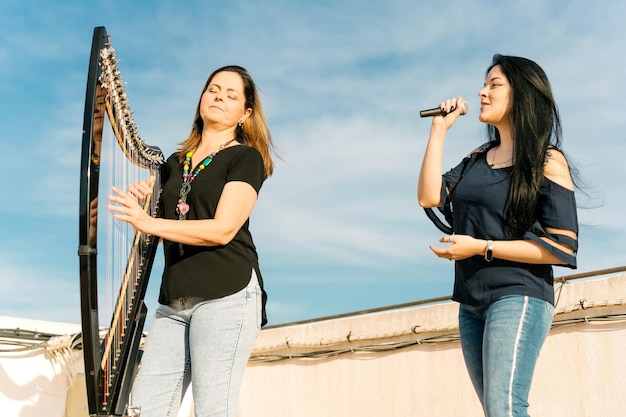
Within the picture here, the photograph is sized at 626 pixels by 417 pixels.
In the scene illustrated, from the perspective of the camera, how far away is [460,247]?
2154 mm

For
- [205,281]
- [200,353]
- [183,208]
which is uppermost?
[183,208]

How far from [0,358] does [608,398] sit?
337 cm

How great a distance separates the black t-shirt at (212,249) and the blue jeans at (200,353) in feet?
0.12

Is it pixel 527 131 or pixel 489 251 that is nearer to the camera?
pixel 489 251

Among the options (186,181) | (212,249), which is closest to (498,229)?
(212,249)

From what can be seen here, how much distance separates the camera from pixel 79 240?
2135 millimetres

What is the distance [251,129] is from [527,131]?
2.97 ft

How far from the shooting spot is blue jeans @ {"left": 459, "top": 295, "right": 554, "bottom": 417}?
204 centimetres

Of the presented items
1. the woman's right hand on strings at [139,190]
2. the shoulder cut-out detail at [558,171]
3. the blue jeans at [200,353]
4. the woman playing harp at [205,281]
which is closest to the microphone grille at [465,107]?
the shoulder cut-out detail at [558,171]

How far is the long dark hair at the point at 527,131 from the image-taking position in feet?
7.28

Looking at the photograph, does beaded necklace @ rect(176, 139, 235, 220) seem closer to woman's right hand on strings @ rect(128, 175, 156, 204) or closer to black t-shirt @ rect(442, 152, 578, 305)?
woman's right hand on strings @ rect(128, 175, 156, 204)

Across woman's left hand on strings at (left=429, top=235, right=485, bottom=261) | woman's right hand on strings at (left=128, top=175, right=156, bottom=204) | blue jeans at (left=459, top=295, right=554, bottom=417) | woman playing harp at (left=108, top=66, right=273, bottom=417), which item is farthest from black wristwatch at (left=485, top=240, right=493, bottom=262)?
woman's right hand on strings at (left=128, top=175, right=156, bottom=204)

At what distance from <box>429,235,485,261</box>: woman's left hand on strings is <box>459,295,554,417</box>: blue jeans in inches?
6.4

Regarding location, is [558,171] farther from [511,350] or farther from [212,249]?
[212,249]
